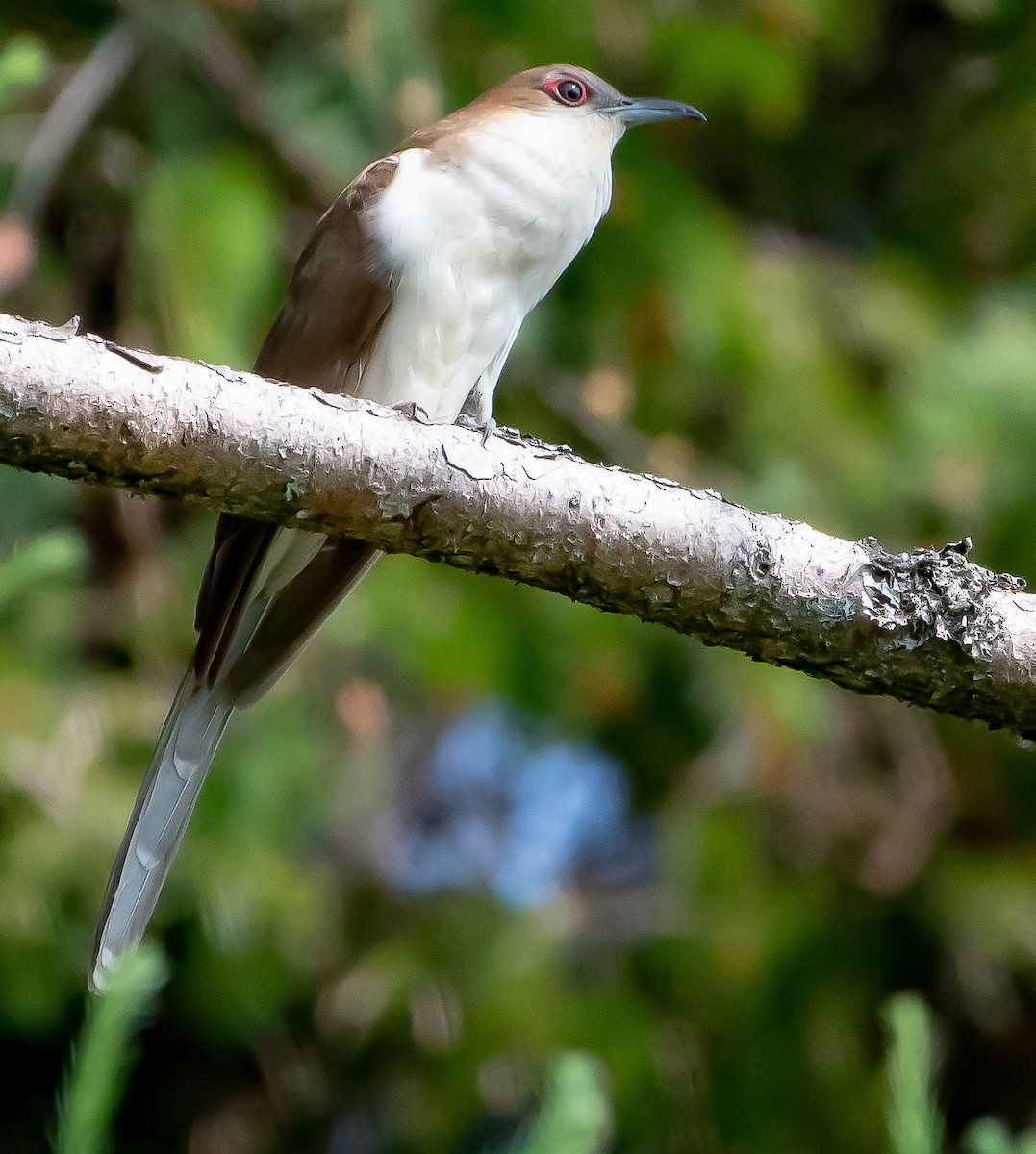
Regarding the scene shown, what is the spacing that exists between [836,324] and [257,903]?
2.16 metres

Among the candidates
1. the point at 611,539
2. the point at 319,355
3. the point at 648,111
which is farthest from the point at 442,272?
the point at 611,539

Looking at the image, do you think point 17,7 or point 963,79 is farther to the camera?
point 963,79

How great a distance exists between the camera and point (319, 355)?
2.85 m

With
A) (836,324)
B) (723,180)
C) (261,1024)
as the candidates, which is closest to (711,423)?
(836,324)

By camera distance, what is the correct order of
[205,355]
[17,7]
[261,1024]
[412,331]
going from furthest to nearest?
[17,7]
[261,1024]
[205,355]
[412,331]

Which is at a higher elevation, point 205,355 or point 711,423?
point 205,355

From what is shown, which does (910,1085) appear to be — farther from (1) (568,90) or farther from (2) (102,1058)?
(1) (568,90)

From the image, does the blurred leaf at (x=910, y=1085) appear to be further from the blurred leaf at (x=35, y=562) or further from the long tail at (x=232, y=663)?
the long tail at (x=232, y=663)

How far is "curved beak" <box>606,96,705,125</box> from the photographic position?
10.5ft

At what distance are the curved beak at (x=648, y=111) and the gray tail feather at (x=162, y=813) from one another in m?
1.49

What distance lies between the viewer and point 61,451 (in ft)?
5.97

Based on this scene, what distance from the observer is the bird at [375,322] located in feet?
9.07

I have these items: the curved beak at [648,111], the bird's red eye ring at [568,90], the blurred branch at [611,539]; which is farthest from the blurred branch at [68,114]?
the blurred branch at [611,539]

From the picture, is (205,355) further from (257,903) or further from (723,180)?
(723,180)
